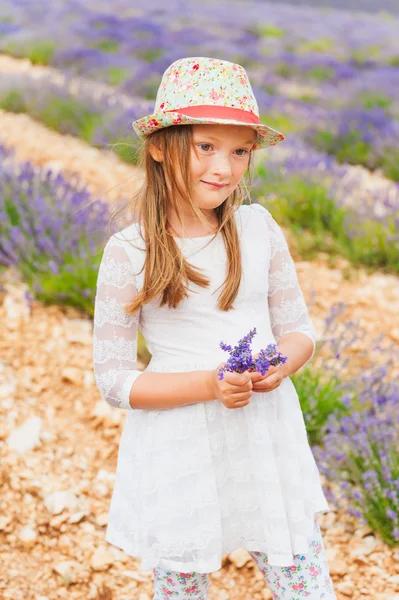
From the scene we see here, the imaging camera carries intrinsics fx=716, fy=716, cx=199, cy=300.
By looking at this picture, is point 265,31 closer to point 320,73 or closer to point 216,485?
point 320,73

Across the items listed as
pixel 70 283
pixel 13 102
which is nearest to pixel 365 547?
pixel 70 283

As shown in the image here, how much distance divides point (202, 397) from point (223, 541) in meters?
0.36

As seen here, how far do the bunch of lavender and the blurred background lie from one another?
2.01 feet

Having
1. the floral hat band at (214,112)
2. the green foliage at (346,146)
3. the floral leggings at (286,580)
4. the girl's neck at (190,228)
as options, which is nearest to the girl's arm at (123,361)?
the girl's neck at (190,228)

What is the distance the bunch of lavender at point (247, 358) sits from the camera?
140 cm

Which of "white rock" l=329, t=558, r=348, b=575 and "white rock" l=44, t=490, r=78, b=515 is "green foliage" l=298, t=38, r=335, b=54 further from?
"white rock" l=329, t=558, r=348, b=575

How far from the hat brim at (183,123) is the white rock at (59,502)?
1562 millimetres

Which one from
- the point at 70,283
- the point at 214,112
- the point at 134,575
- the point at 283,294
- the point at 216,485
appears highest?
the point at 214,112

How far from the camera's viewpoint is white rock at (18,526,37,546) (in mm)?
2547

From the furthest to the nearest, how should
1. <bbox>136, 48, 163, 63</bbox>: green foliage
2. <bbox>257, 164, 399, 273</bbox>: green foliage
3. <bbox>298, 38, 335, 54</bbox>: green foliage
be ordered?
<bbox>298, 38, 335, 54</bbox>: green foliage < <bbox>136, 48, 163, 63</bbox>: green foliage < <bbox>257, 164, 399, 273</bbox>: green foliage

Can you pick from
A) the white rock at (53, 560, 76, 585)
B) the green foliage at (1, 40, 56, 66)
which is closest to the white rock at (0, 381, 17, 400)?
A: the white rock at (53, 560, 76, 585)

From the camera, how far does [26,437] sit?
2994 millimetres

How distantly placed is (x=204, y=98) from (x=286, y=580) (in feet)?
3.69

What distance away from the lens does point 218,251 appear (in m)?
1.70
